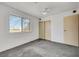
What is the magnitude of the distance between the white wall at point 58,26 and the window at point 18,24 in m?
2.07

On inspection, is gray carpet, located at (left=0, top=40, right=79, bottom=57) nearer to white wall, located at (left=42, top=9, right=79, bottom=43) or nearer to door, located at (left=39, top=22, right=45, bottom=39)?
white wall, located at (left=42, top=9, right=79, bottom=43)

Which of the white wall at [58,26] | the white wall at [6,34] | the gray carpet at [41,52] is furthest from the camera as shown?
the white wall at [58,26]

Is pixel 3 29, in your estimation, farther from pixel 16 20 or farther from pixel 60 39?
pixel 60 39

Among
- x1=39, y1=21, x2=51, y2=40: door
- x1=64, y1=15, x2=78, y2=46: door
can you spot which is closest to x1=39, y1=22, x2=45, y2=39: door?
x1=39, y1=21, x2=51, y2=40: door

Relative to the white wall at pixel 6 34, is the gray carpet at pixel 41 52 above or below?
below

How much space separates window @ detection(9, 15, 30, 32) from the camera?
375cm

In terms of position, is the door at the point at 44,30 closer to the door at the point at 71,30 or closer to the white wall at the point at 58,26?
the white wall at the point at 58,26

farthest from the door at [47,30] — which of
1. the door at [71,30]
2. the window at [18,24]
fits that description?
the window at [18,24]

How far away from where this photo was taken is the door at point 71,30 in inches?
165

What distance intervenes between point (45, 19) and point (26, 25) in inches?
89.2

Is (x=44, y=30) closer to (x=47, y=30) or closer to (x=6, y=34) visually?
(x=47, y=30)

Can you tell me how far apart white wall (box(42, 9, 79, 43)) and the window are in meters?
2.07

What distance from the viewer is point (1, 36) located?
10.3 ft

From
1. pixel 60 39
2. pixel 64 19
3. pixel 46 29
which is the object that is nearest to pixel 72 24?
pixel 64 19
